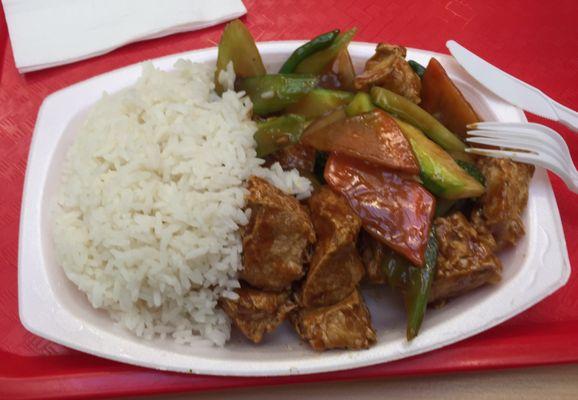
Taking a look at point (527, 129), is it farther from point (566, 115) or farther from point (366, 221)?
point (366, 221)

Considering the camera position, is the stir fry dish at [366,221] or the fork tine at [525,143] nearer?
the stir fry dish at [366,221]

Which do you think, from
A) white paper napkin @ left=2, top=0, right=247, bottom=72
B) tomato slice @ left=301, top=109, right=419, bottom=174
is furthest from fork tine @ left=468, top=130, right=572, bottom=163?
white paper napkin @ left=2, top=0, right=247, bottom=72

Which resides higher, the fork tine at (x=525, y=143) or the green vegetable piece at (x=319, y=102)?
the fork tine at (x=525, y=143)

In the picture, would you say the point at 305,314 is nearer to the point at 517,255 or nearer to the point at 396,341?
the point at 396,341

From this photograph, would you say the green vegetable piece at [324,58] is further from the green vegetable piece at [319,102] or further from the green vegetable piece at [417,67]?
the green vegetable piece at [417,67]

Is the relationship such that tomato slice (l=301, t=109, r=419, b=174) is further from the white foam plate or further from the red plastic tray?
the red plastic tray

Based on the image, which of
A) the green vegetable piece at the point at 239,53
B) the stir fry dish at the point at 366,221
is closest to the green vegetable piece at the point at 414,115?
the stir fry dish at the point at 366,221
